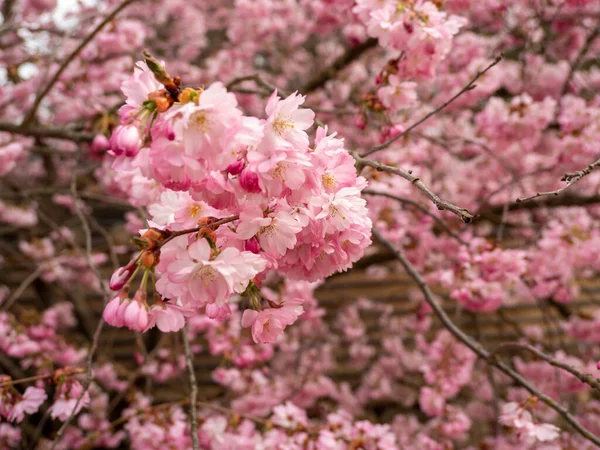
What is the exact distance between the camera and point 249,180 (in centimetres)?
74

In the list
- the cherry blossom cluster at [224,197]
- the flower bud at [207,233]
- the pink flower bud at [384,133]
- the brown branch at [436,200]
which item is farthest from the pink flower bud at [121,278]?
the pink flower bud at [384,133]

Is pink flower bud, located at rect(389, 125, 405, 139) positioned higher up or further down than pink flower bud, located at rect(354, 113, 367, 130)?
further down

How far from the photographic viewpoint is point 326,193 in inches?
32.9

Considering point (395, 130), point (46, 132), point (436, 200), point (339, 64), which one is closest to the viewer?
point (436, 200)

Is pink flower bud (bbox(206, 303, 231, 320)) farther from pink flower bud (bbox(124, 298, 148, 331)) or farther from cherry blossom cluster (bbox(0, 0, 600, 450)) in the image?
pink flower bud (bbox(124, 298, 148, 331))

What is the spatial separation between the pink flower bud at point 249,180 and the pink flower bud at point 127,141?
158mm

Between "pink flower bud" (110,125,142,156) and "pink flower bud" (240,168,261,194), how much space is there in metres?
0.16

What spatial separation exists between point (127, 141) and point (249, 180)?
0.60ft

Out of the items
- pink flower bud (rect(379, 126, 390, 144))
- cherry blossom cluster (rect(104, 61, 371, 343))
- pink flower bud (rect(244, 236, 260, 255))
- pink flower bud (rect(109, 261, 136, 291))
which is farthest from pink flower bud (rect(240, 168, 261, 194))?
pink flower bud (rect(379, 126, 390, 144))

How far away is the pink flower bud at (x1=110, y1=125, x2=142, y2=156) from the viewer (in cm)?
70

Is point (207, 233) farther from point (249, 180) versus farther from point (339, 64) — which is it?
point (339, 64)

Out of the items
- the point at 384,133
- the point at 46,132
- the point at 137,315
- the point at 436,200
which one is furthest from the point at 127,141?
the point at 46,132

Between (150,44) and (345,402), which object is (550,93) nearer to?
(345,402)

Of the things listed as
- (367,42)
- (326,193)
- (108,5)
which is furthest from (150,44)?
(326,193)
